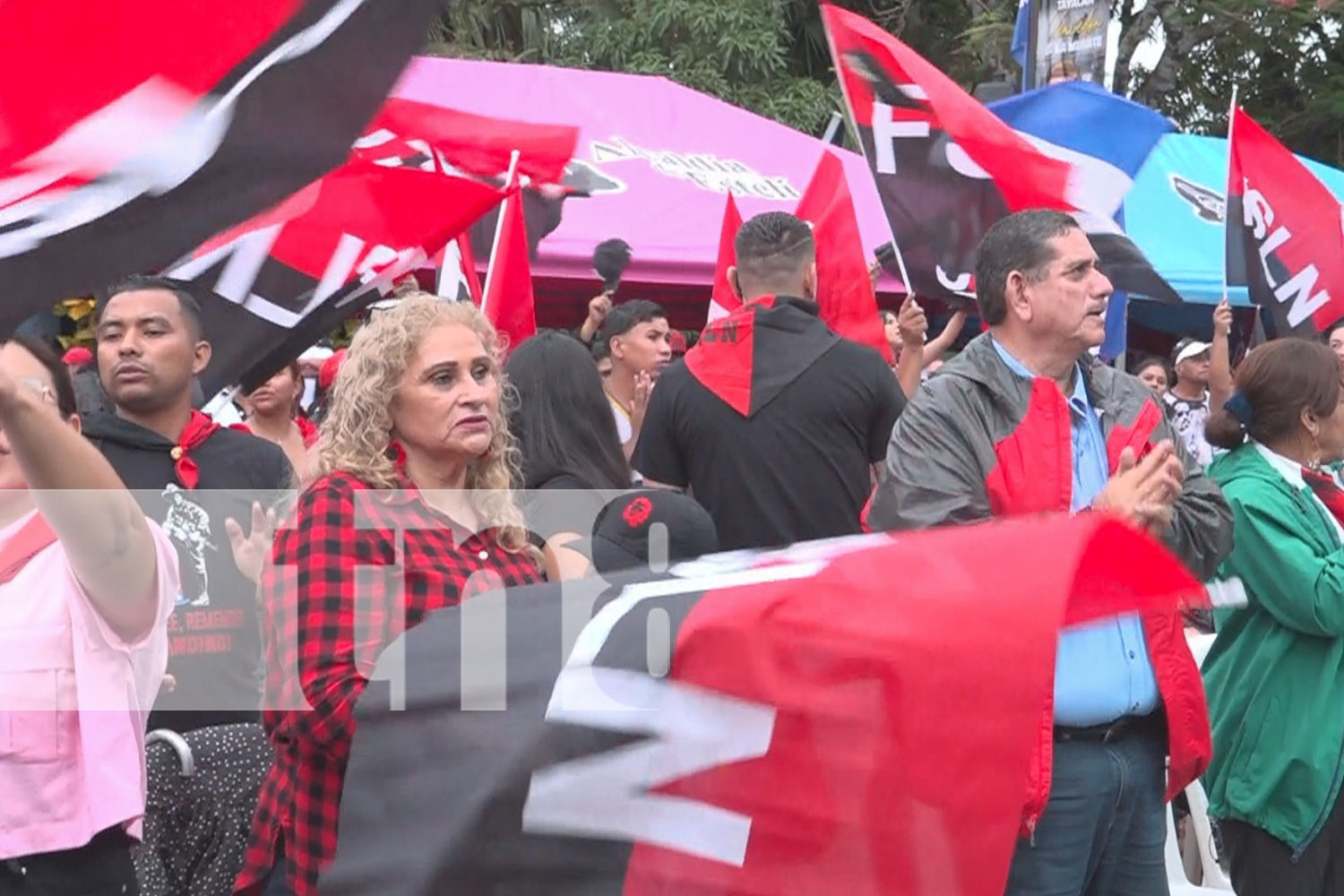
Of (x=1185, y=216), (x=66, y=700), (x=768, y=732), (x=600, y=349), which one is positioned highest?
(x=1185, y=216)

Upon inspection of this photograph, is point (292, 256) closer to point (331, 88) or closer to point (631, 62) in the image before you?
point (331, 88)

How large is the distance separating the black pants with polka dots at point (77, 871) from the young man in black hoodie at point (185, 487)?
3.37ft

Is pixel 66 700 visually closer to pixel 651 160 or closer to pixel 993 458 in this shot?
pixel 993 458

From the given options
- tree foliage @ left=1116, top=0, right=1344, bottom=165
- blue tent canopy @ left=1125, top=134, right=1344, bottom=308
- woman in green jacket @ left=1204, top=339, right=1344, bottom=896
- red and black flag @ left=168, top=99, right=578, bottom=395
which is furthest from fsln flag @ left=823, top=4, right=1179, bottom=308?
tree foliage @ left=1116, top=0, right=1344, bottom=165

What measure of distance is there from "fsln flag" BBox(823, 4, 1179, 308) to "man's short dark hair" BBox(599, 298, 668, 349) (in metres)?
1.60

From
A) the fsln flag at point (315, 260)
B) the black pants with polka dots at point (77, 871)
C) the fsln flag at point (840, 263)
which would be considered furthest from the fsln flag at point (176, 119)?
the fsln flag at point (840, 263)

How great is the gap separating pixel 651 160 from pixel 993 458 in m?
10.0

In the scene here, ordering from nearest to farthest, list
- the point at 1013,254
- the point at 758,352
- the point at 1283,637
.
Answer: the point at 1013,254 < the point at 1283,637 < the point at 758,352

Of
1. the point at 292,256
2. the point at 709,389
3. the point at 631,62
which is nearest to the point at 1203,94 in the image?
the point at 631,62

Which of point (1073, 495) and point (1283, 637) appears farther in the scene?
point (1283, 637)

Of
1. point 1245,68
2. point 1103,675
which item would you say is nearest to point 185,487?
point 1103,675

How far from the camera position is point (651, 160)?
13.9 m

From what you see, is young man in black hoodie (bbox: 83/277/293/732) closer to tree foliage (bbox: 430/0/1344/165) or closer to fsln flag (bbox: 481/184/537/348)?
fsln flag (bbox: 481/184/537/348)

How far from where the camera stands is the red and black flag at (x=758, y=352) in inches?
220
